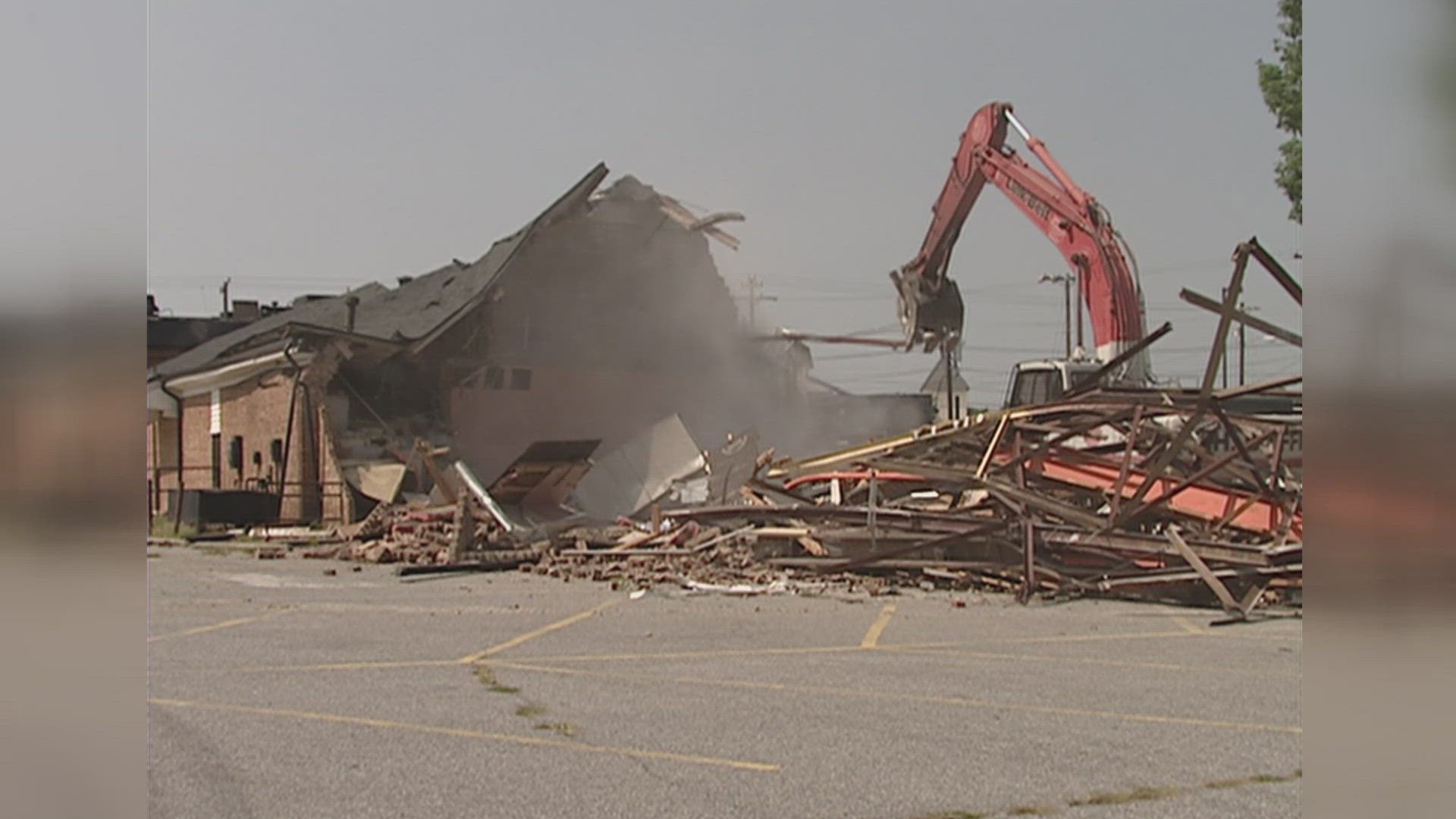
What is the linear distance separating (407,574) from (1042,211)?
11.5 metres

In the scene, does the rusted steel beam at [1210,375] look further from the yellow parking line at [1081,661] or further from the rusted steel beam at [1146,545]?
the yellow parking line at [1081,661]

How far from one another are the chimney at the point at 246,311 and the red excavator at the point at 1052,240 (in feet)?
101

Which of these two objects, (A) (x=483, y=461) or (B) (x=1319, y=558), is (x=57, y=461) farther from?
(A) (x=483, y=461)

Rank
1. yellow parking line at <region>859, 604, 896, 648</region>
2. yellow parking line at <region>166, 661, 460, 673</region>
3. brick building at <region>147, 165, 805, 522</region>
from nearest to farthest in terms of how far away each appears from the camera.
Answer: yellow parking line at <region>166, 661, 460, 673</region>
yellow parking line at <region>859, 604, 896, 648</region>
brick building at <region>147, 165, 805, 522</region>

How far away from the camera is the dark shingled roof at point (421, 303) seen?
1102 inches

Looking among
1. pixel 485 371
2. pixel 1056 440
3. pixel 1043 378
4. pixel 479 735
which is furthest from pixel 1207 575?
pixel 485 371

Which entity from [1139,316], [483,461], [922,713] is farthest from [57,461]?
[483,461]

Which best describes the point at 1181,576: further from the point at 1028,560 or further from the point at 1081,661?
the point at 1081,661

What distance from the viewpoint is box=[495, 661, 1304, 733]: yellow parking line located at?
736 cm

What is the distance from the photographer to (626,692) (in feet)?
27.1

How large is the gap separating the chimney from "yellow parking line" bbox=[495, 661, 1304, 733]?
41.3 meters

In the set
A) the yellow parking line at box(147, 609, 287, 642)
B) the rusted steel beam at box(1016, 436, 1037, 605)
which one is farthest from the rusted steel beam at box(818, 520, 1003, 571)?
the yellow parking line at box(147, 609, 287, 642)

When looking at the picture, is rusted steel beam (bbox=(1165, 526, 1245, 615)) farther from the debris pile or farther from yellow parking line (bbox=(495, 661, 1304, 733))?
the debris pile

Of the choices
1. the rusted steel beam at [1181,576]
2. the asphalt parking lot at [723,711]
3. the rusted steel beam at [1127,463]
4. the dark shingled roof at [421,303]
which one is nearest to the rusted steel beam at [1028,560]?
the asphalt parking lot at [723,711]
